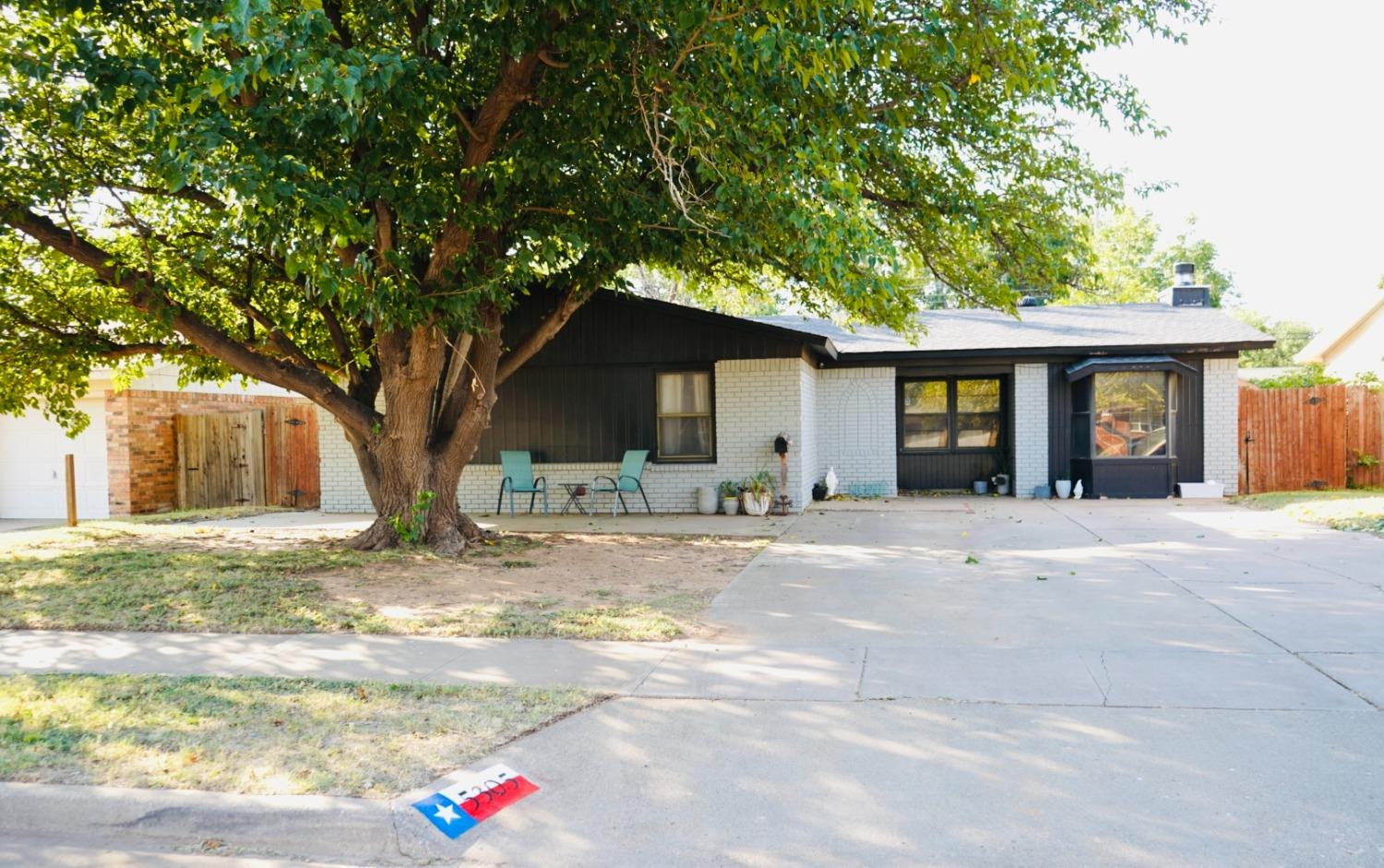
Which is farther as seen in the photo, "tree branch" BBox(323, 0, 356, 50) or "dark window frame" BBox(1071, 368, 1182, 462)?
"dark window frame" BBox(1071, 368, 1182, 462)

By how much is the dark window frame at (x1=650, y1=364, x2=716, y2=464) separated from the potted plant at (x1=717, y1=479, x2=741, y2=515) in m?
0.50

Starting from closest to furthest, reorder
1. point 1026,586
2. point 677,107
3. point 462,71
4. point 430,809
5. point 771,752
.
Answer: point 430,809
point 771,752
point 677,107
point 1026,586
point 462,71

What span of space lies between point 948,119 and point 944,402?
8542 millimetres

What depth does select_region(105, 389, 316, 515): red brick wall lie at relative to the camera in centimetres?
1647

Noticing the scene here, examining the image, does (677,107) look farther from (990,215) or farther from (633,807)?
(633,807)

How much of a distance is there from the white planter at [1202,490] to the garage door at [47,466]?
19.0 metres

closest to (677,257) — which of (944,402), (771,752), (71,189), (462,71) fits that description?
(462,71)

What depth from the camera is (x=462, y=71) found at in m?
9.12

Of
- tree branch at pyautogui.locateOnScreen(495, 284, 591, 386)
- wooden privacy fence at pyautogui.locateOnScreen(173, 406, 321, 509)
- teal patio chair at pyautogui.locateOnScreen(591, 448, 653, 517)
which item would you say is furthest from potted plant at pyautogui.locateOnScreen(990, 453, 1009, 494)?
wooden privacy fence at pyautogui.locateOnScreen(173, 406, 321, 509)

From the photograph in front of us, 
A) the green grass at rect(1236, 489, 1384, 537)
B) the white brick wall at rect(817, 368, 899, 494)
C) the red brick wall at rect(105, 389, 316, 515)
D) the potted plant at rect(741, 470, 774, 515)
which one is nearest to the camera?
the green grass at rect(1236, 489, 1384, 537)

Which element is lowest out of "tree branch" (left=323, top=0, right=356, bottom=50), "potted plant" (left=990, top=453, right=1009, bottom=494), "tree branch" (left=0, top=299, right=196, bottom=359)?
"potted plant" (left=990, top=453, right=1009, bottom=494)

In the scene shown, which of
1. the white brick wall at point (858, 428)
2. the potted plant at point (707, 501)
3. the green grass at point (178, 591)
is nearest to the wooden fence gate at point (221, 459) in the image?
the green grass at point (178, 591)

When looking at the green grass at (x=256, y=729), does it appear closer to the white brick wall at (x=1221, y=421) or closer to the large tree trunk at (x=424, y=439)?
the large tree trunk at (x=424, y=439)

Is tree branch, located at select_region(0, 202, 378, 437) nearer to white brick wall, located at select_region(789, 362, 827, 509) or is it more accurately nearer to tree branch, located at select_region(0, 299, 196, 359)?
tree branch, located at select_region(0, 299, 196, 359)
